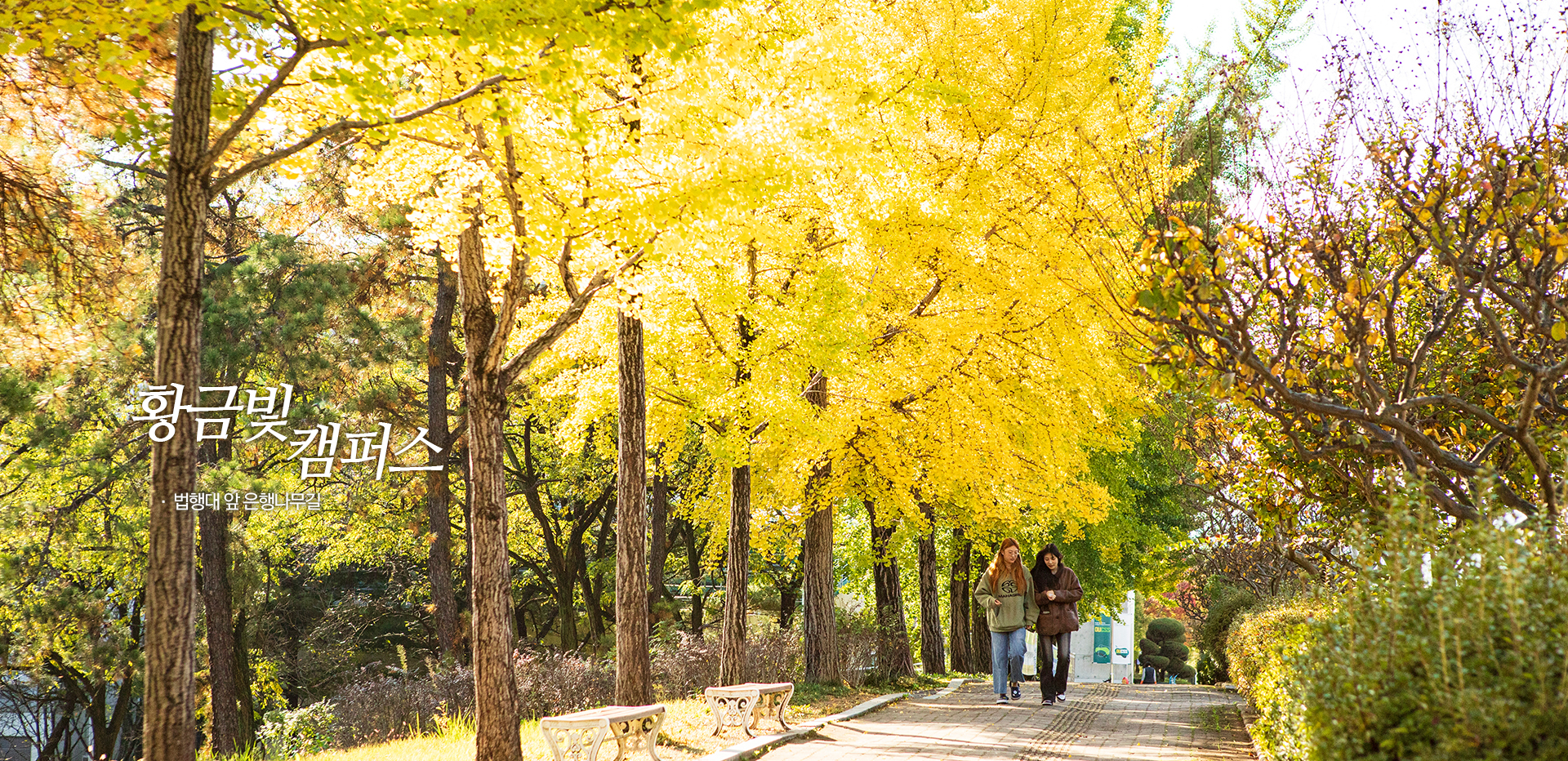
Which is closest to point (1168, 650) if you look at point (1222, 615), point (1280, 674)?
point (1222, 615)

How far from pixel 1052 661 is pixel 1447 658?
9.31 m

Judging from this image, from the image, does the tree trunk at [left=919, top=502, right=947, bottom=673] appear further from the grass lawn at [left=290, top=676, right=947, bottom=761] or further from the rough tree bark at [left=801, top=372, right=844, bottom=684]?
the grass lawn at [left=290, top=676, right=947, bottom=761]

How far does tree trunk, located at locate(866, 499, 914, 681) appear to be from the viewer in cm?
1716

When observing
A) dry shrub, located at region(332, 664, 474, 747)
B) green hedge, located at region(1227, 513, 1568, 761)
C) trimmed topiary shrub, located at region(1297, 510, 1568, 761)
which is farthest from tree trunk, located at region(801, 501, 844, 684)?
trimmed topiary shrub, located at region(1297, 510, 1568, 761)

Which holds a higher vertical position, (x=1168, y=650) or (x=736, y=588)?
(x=736, y=588)

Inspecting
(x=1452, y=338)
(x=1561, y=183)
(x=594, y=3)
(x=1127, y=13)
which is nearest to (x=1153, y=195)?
(x=1561, y=183)

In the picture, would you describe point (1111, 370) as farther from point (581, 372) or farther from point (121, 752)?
point (121, 752)

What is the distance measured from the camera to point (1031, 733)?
9953 millimetres

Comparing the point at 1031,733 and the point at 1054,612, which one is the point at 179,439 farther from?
the point at 1054,612

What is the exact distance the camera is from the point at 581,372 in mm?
13344

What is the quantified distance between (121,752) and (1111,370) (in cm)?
2365

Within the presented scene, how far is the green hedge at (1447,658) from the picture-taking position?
124 inches

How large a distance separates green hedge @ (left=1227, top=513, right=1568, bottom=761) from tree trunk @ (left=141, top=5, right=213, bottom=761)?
19.1ft

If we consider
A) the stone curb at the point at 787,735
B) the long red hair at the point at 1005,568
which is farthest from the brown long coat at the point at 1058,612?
the stone curb at the point at 787,735
